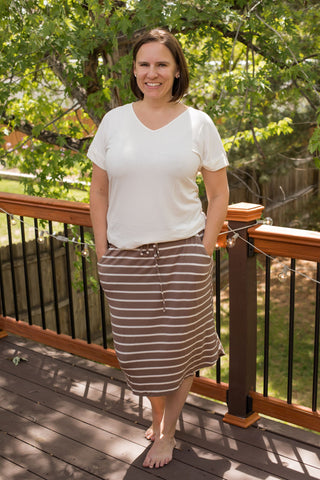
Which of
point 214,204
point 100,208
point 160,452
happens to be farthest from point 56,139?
point 160,452

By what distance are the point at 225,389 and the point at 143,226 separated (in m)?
1.10

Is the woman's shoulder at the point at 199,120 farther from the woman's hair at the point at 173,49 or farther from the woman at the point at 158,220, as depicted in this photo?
the woman's hair at the point at 173,49

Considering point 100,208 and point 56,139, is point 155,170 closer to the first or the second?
point 100,208

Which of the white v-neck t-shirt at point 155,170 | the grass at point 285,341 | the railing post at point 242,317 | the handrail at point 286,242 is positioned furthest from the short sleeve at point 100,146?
the grass at point 285,341

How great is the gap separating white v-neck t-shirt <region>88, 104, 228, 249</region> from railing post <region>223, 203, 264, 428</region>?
413mm

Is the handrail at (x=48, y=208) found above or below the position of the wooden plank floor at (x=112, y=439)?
above

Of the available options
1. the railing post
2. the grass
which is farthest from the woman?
the grass

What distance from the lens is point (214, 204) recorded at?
7.32 ft

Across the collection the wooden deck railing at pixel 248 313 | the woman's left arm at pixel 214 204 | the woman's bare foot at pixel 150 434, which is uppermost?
the woman's left arm at pixel 214 204

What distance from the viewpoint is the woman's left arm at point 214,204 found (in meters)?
2.21

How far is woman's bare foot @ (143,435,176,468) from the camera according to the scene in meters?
2.38

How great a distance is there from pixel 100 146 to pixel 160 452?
1.27m

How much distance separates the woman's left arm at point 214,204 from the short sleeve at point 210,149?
0.05 m

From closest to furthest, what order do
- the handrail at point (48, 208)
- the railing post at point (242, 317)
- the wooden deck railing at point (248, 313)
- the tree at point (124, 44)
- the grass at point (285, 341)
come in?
the wooden deck railing at point (248, 313) → the railing post at point (242, 317) → the handrail at point (48, 208) → the tree at point (124, 44) → the grass at point (285, 341)
